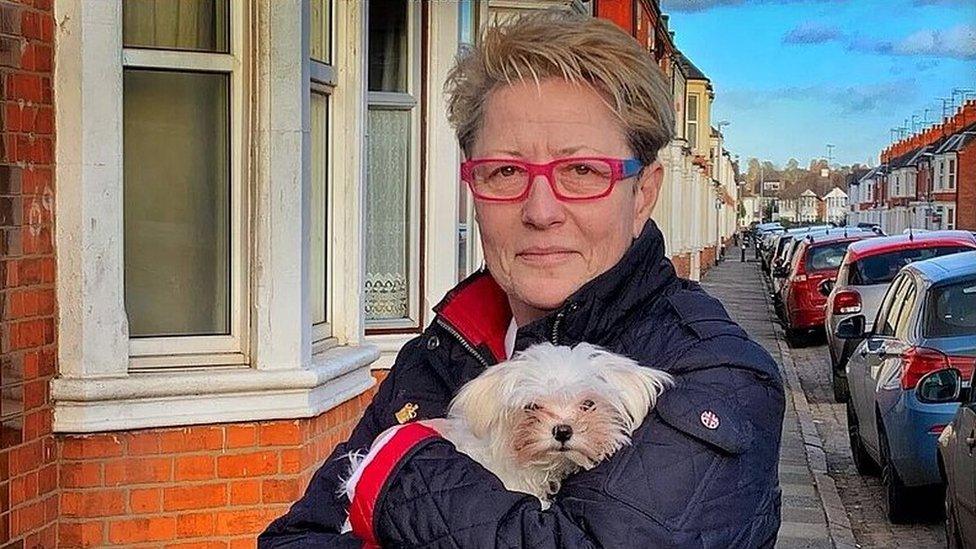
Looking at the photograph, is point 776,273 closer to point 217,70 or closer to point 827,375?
point 827,375

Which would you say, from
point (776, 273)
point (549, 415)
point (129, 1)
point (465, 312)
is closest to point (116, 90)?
point (129, 1)

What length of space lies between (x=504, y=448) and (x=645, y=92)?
26.5 inches

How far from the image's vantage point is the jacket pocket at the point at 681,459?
1.86 meters

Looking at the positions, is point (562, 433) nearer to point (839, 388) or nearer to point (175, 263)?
point (175, 263)

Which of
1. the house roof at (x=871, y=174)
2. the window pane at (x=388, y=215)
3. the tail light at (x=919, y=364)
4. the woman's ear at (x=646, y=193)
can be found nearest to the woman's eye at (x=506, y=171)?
the woman's ear at (x=646, y=193)

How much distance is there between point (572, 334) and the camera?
7.56 feet

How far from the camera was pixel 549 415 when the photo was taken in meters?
2.23

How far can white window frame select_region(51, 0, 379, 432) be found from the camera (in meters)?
4.91

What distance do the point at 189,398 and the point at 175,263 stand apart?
0.63m

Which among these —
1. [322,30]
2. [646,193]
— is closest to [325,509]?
[646,193]

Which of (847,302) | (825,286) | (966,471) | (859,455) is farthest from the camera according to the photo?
(825,286)

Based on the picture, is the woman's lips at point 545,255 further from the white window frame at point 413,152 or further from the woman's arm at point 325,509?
the white window frame at point 413,152

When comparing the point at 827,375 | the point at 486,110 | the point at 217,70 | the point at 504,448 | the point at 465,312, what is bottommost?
the point at 827,375

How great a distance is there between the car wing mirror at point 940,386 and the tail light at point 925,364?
0.03 m
